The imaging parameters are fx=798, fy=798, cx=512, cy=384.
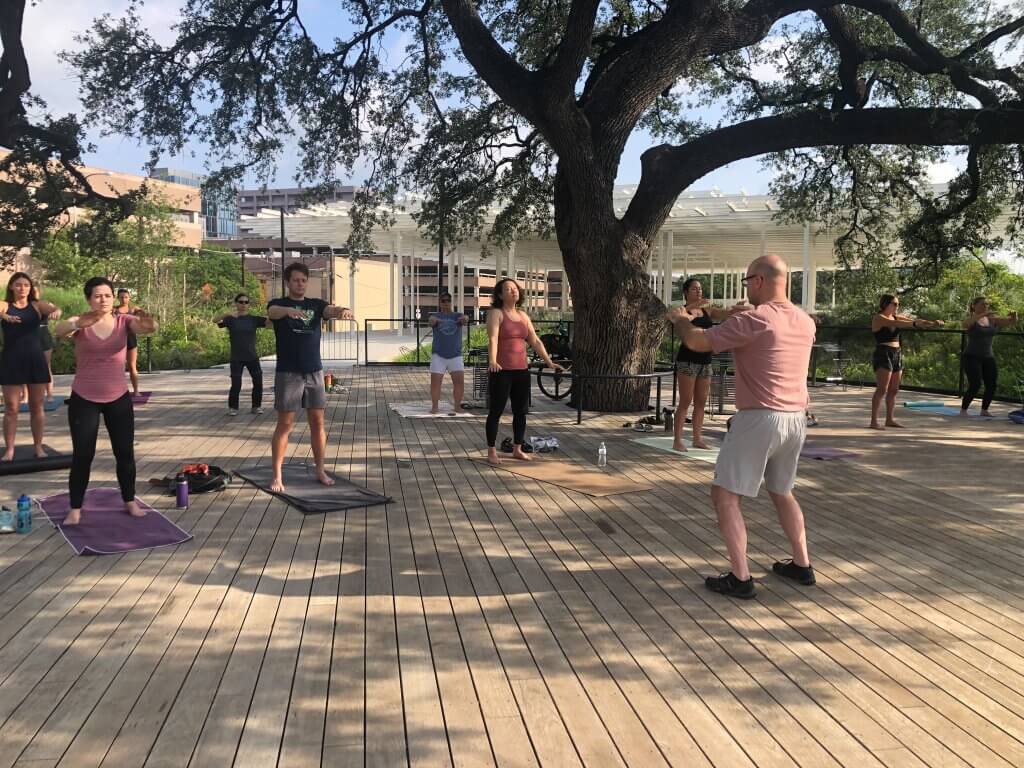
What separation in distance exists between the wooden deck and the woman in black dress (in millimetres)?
840

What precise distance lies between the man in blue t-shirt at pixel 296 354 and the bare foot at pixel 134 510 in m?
1.02

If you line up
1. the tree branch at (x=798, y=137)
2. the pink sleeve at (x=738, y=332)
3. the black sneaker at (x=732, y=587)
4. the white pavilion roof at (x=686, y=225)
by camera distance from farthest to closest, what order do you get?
the white pavilion roof at (x=686, y=225) < the tree branch at (x=798, y=137) < the black sneaker at (x=732, y=587) < the pink sleeve at (x=738, y=332)

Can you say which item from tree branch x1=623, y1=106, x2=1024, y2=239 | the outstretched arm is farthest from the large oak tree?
the outstretched arm

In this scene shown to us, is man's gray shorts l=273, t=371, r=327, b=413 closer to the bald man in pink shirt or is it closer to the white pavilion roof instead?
the bald man in pink shirt

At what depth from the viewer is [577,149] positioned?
10430 millimetres

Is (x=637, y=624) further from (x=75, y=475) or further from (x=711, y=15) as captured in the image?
(x=711, y=15)

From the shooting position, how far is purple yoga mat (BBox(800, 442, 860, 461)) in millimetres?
8039

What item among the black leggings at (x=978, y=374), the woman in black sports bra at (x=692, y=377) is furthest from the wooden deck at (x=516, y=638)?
the black leggings at (x=978, y=374)

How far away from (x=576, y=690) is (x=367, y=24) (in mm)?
12833

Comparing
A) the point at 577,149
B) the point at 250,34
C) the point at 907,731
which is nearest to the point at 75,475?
the point at 907,731

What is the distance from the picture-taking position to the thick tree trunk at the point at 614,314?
1070 centimetres

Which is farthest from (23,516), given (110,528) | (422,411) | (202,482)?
(422,411)

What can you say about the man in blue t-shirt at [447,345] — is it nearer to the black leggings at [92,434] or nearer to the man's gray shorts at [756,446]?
the black leggings at [92,434]

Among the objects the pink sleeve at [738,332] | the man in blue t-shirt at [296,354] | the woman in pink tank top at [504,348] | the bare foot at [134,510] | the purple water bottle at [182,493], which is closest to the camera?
the pink sleeve at [738,332]
